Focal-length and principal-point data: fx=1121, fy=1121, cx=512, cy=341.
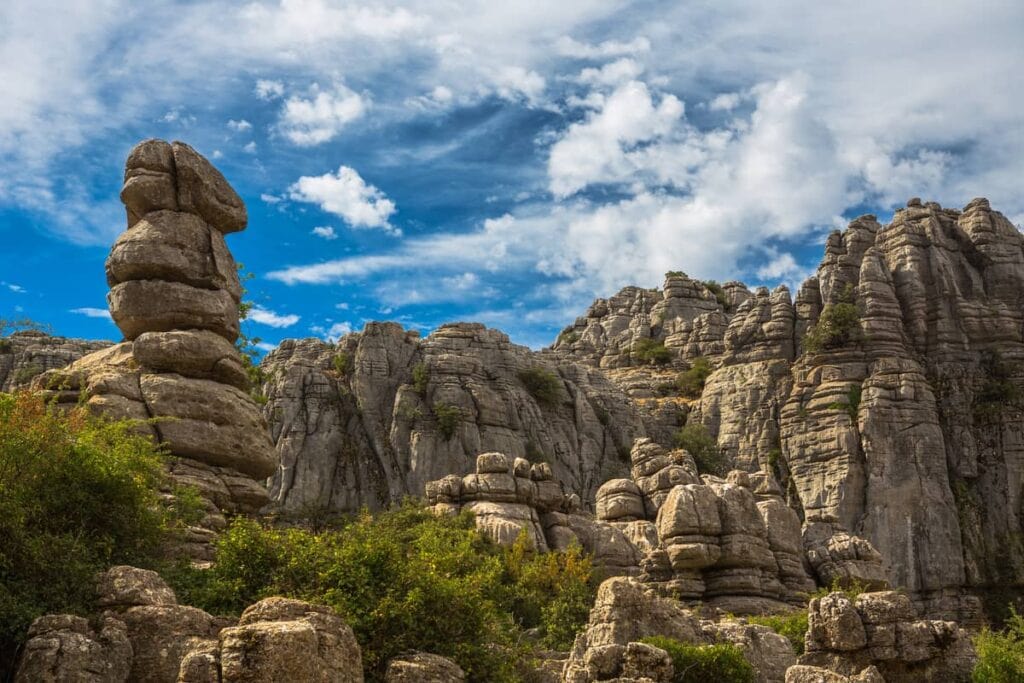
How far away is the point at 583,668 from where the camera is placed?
66.9 ft

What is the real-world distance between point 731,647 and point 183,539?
1157cm

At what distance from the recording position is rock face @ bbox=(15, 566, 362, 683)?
13.6 m

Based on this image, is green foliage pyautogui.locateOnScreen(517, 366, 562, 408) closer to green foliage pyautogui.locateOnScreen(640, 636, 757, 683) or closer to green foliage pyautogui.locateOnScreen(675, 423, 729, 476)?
green foliage pyautogui.locateOnScreen(675, 423, 729, 476)

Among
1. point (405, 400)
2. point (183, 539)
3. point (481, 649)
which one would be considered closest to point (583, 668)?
point (481, 649)

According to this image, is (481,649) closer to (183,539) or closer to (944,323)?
(183,539)

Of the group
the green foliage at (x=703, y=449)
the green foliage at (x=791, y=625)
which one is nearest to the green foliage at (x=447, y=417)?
the green foliage at (x=703, y=449)

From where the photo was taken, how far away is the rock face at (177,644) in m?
13.6

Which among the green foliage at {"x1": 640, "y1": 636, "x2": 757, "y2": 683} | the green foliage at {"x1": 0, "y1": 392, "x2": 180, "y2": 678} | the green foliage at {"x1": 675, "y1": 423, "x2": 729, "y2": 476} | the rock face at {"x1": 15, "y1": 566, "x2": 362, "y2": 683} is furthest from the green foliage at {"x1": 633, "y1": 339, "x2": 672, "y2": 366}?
the rock face at {"x1": 15, "y1": 566, "x2": 362, "y2": 683}

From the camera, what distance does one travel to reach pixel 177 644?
15.6 m

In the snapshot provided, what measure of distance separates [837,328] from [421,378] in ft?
87.8

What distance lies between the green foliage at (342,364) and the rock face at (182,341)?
1498 inches

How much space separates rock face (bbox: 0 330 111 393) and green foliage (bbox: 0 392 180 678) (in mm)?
53324

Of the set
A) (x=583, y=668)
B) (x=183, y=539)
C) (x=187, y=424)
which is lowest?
(x=583, y=668)

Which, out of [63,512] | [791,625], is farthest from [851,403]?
[63,512]
